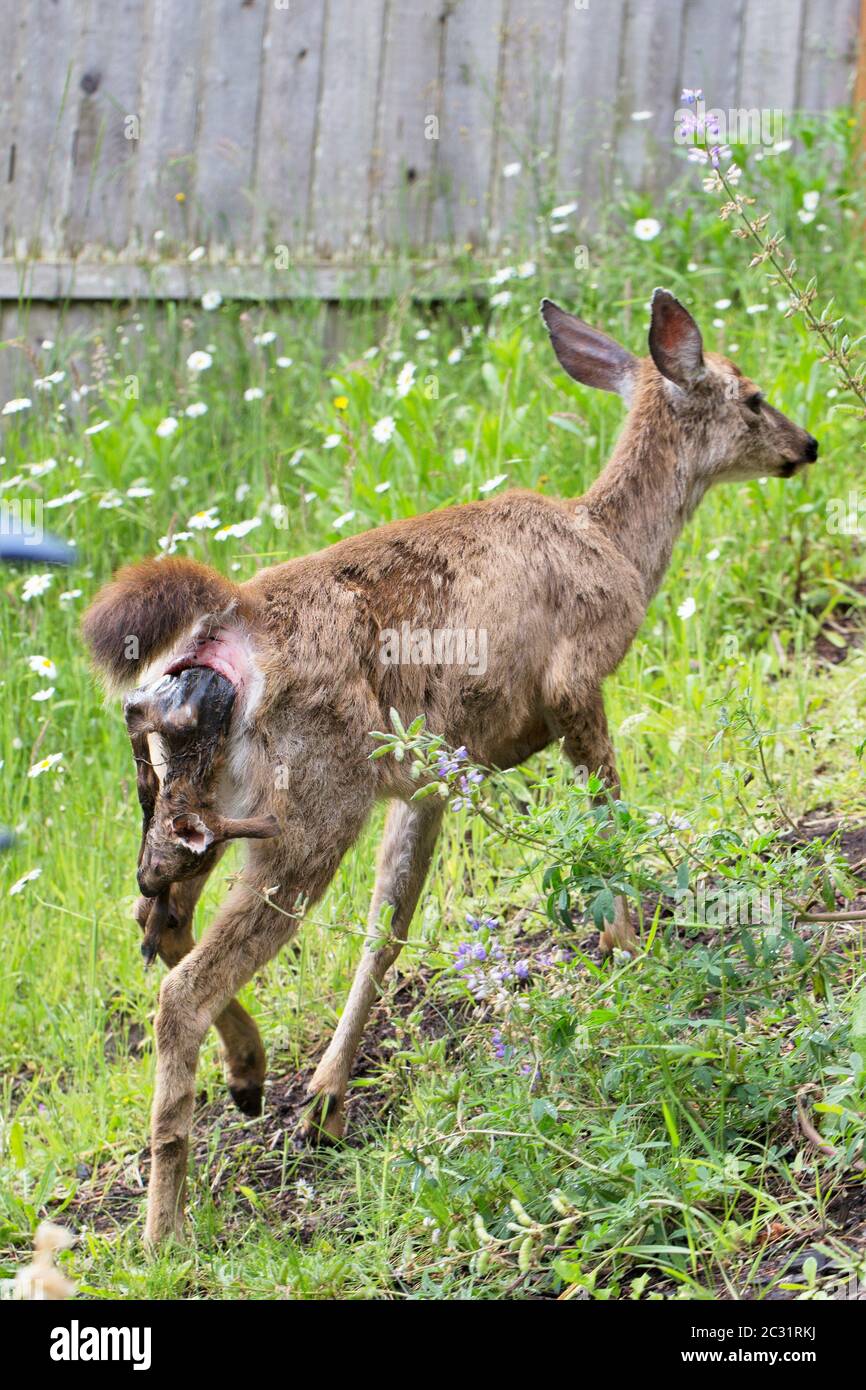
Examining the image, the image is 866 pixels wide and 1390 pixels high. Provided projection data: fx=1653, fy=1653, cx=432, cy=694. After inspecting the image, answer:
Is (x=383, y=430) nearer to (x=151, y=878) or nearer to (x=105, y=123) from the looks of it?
(x=151, y=878)

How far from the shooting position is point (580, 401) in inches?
266

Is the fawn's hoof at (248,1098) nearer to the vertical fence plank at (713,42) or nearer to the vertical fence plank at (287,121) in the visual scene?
the vertical fence plank at (287,121)

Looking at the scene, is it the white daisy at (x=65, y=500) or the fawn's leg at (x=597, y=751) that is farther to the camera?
the white daisy at (x=65, y=500)

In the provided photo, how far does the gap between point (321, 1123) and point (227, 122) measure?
18.2 feet

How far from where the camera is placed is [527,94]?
27.5 ft

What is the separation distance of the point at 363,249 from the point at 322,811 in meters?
5.04

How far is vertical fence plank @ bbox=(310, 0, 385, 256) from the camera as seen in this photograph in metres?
8.27

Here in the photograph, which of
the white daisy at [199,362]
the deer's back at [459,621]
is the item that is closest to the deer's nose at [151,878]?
the deer's back at [459,621]

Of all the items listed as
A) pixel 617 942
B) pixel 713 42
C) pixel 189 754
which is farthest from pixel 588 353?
pixel 713 42

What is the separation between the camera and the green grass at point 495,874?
347cm

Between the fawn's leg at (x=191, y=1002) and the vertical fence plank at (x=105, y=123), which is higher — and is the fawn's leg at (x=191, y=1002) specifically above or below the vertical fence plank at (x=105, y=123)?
below

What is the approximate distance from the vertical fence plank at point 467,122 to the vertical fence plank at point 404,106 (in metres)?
0.06
